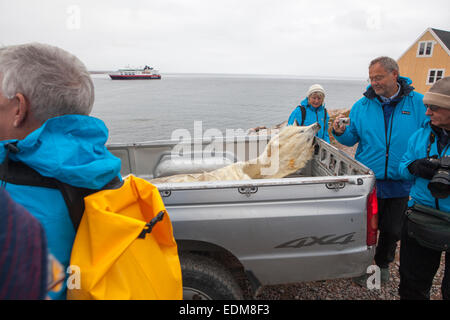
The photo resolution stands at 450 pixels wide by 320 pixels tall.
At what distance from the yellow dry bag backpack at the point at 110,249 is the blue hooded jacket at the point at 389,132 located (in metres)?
2.78

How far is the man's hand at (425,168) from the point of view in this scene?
219 cm

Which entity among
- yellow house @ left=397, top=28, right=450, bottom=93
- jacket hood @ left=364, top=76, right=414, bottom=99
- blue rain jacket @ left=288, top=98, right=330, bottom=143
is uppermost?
yellow house @ left=397, top=28, right=450, bottom=93

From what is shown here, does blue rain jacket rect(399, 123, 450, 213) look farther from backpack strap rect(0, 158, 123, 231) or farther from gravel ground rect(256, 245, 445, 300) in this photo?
backpack strap rect(0, 158, 123, 231)

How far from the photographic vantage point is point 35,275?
715mm

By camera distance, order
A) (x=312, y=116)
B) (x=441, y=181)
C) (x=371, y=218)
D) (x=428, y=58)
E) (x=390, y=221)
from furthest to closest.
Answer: (x=428, y=58) → (x=312, y=116) → (x=390, y=221) → (x=371, y=218) → (x=441, y=181)

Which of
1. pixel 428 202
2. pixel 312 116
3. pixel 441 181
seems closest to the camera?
pixel 441 181

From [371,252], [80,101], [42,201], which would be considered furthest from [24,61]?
[371,252]

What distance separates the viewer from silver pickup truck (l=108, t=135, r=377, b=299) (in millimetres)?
2100

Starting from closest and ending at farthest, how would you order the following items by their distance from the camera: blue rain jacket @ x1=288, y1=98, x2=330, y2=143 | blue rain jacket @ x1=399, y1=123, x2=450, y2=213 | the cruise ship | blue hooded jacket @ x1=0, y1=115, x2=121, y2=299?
blue hooded jacket @ x1=0, y1=115, x2=121, y2=299 < blue rain jacket @ x1=399, y1=123, x2=450, y2=213 < blue rain jacket @ x1=288, y1=98, x2=330, y2=143 < the cruise ship

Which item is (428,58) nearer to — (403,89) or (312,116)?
(312,116)

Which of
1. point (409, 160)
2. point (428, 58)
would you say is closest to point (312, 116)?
point (409, 160)

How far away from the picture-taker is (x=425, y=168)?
2.24 metres

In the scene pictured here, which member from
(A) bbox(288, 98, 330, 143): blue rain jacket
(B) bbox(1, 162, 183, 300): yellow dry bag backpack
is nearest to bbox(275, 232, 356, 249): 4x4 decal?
(B) bbox(1, 162, 183, 300): yellow dry bag backpack

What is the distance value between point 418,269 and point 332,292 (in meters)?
1.15
